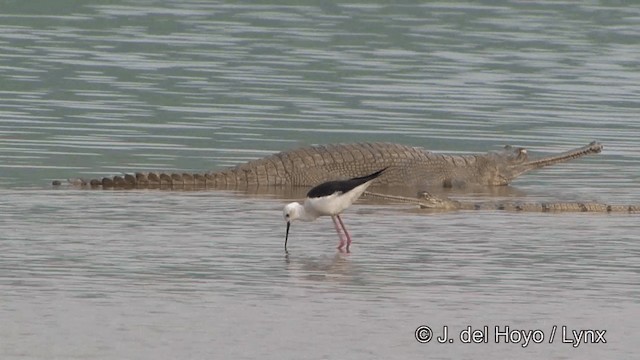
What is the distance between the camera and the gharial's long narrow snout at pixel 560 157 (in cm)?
1977

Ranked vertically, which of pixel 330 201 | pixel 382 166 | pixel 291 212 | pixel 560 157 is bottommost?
pixel 382 166

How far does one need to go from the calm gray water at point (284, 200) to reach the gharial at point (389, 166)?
35cm

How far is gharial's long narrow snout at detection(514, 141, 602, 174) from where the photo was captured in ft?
64.8

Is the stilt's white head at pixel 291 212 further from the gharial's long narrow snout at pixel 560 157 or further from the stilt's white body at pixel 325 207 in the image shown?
the gharial's long narrow snout at pixel 560 157

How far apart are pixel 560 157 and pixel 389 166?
1.89 metres

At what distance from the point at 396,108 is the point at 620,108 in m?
3.17

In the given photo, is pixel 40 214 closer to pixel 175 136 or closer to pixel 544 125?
pixel 175 136

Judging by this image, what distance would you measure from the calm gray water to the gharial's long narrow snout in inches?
8.3

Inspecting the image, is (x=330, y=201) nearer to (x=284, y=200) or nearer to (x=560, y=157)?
(x=284, y=200)

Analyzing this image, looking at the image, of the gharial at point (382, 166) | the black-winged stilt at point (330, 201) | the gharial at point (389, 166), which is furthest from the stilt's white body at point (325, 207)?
the gharial at point (389, 166)

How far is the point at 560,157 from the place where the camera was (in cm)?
1978

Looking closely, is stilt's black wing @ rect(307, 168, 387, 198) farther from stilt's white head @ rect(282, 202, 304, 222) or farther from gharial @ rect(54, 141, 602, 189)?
gharial @ rect(54, 141, 602, 189)

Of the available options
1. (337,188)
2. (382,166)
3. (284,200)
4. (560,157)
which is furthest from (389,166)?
(337,188)

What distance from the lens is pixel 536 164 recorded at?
19953mm
